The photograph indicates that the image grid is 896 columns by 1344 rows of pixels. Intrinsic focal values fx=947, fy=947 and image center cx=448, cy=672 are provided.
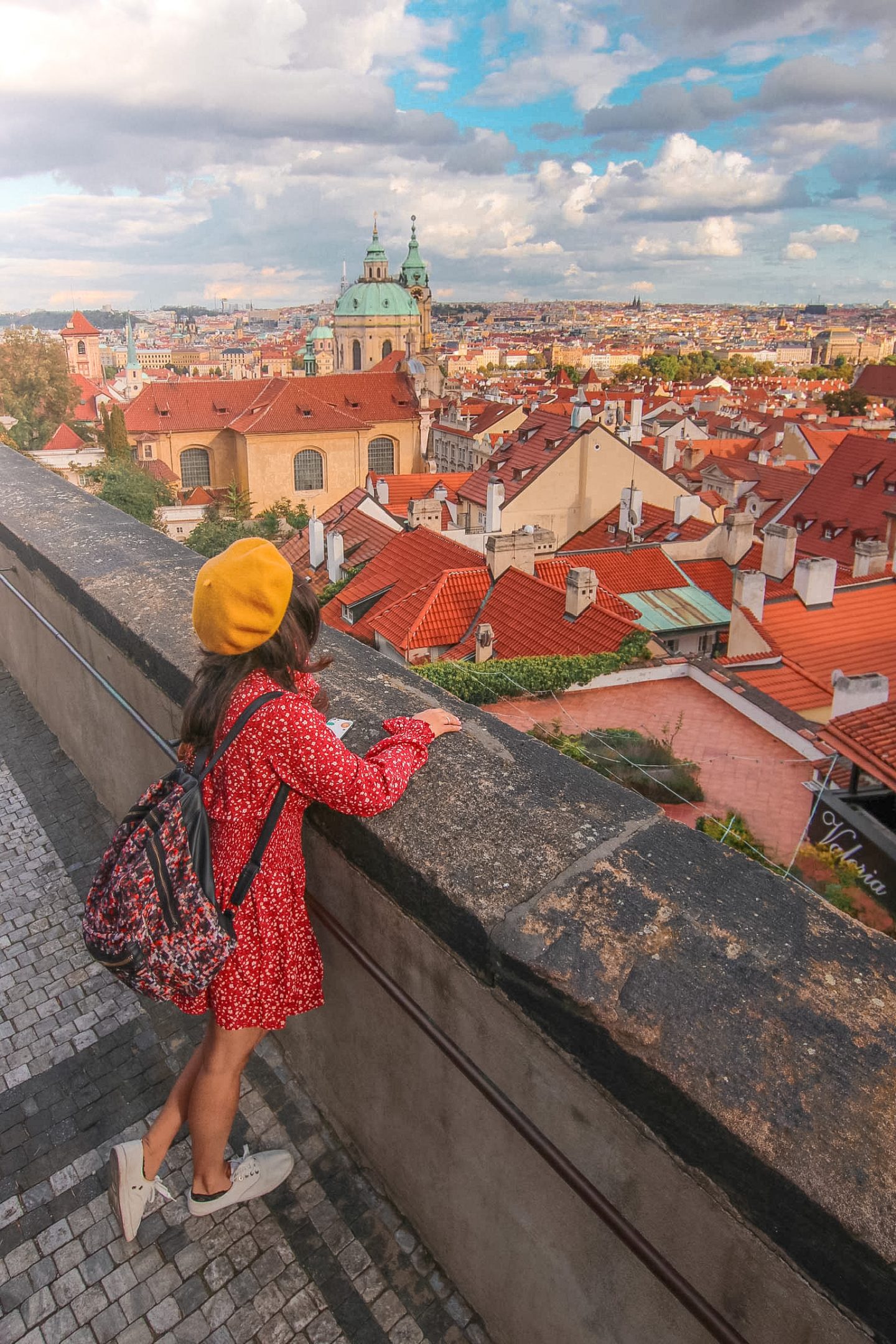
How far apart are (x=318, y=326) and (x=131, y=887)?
139602mm

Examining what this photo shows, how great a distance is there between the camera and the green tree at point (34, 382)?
127ft

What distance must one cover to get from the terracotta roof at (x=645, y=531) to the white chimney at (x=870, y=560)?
3.51m

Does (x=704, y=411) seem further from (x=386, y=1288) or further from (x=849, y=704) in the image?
(x=386, y=1288)

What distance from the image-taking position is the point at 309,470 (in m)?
48.8

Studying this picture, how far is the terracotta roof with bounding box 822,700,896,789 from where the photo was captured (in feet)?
24.3

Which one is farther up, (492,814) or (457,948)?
(492,814)

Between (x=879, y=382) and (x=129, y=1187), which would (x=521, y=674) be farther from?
(x=879, y=382)

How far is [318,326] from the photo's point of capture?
13162 cm

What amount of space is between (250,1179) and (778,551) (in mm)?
16287

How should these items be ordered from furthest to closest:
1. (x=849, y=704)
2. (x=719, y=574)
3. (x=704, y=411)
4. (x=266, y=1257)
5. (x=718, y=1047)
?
(x=704, y=411), (x=719, y=574), (x=849, y=704), (x=266, y=1257), (x=718, y=1047)

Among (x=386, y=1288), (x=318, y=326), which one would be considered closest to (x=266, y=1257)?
(x=386, y=1288)

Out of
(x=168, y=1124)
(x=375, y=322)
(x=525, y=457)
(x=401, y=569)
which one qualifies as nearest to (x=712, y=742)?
(x=168, y=1124)

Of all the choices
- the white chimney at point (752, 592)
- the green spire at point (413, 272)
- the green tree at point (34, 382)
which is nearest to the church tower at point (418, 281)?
the green spire at point (413, 272)

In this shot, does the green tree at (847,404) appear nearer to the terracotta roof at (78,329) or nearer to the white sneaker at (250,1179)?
the terracotta roof at (78,329)
